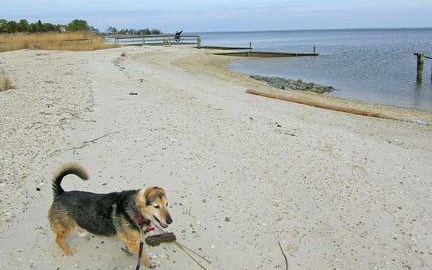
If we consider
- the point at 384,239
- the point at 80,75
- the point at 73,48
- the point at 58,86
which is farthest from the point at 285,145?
the point at 73,48

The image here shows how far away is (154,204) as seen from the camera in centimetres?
390

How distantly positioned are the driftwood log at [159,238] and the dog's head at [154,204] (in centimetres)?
85

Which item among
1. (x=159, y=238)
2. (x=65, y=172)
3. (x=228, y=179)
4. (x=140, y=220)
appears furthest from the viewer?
(x=228, y=179)

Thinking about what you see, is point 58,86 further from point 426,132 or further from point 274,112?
point 426,132

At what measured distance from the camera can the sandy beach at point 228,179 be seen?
189 inches

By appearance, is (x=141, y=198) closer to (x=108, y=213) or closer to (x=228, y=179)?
(x=108, y=213)

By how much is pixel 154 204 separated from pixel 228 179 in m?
2.90

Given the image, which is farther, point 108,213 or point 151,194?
point 108,213

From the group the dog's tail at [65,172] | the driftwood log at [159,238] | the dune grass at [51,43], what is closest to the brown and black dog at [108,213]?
the dog's tail at [65,172]

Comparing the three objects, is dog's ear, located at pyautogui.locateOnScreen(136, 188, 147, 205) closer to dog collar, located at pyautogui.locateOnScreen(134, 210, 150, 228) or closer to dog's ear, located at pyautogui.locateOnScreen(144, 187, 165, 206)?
dog's ear, located at pyautogui.locateOnScreen(144, 187, 165, 206)

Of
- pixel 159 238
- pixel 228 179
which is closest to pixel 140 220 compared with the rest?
pixel 159 238

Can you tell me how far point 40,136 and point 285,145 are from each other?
4.85 m

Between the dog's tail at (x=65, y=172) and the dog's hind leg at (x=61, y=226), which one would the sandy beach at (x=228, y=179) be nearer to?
the dog's hind leg at (x=61, y=226)

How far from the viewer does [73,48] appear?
35875 millimetres
